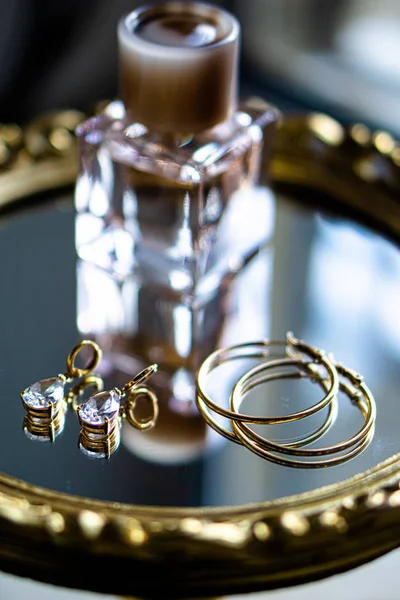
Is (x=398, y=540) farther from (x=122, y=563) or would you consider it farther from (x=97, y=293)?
(x=97, y=293)

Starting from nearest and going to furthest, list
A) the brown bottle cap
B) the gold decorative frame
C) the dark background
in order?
the gold decorative frame
the brown bottle cap
the dark background

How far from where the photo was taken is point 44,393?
1.91ft

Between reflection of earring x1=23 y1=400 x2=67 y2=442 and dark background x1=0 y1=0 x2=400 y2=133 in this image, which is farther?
dark background x1=0 y1=0 x2=400 y2=133

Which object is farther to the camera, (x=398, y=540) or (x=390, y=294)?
(x=390, y=294)

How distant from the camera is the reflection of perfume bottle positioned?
2.19 feet

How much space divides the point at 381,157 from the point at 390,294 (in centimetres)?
17

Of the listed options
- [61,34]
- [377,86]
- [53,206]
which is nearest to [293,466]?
[53,206]

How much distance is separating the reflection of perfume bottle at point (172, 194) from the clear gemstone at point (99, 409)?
56 millimetres

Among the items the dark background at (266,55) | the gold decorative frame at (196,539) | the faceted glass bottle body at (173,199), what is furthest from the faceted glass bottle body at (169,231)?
the dark background at (266,55)

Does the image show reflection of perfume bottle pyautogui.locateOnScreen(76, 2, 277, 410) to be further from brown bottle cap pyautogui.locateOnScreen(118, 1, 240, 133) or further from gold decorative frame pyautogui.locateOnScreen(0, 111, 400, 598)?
gold decorative frame pyautogui.locateOnScreen(0, 111, 400, 598)

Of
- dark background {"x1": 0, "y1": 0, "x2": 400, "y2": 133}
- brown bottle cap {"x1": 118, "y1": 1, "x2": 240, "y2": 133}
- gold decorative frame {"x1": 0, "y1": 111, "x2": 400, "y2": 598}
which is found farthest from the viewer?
dark background {"x1": 0, "y1": 0, "x2": 400, "y2": 133}

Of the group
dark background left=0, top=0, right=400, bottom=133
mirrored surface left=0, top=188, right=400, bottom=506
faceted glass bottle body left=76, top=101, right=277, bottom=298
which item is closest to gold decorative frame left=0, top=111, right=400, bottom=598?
mirrored surface left=0, top=188, right=400, bottom=506

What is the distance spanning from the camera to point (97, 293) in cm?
72

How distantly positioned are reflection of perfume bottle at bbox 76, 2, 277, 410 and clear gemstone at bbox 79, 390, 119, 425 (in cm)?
6
